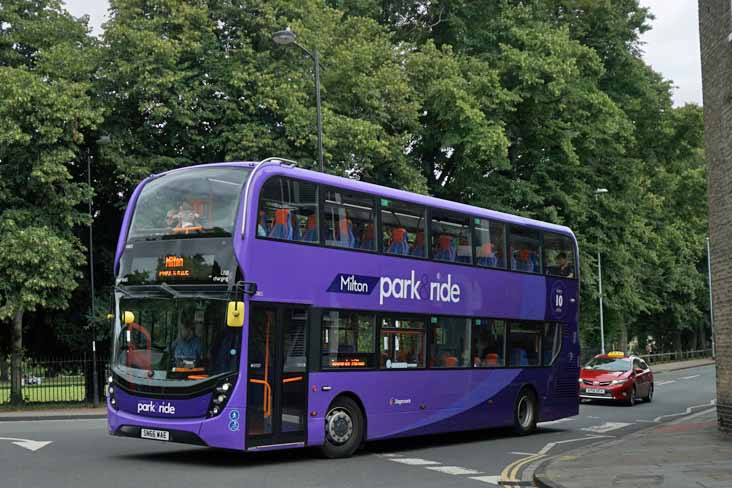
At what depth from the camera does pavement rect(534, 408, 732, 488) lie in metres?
11.8

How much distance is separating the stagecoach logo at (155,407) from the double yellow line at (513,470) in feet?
14.9

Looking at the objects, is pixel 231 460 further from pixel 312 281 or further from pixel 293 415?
pixel 312 281

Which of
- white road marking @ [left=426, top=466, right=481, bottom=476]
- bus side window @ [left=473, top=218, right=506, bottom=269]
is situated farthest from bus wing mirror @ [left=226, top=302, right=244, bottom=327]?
bus side window @ [left=473, top=218, right=506, bottom=269]

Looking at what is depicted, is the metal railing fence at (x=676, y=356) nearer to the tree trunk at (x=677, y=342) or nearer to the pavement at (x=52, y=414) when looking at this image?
the tree trunk at (x=677, y=342)

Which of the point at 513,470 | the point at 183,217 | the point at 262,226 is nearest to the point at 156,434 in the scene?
the point at 183,217

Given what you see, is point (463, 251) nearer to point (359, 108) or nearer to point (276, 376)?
point (276, 376)

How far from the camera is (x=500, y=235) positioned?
18.6 m

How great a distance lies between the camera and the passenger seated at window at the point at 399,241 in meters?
16.0

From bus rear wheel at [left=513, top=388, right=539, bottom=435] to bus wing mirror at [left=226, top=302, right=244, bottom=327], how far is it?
27.4 ft

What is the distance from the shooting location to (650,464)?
1350cm

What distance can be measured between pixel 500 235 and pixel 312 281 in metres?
5.68

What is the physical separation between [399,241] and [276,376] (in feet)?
12.3

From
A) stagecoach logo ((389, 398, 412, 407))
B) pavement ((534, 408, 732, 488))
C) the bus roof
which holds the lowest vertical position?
pavement ((534, 408, 732, 488))

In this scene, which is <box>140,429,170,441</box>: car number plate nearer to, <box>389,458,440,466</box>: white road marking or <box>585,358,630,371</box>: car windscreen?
<box>389,458,440,466</box>: white road marking
